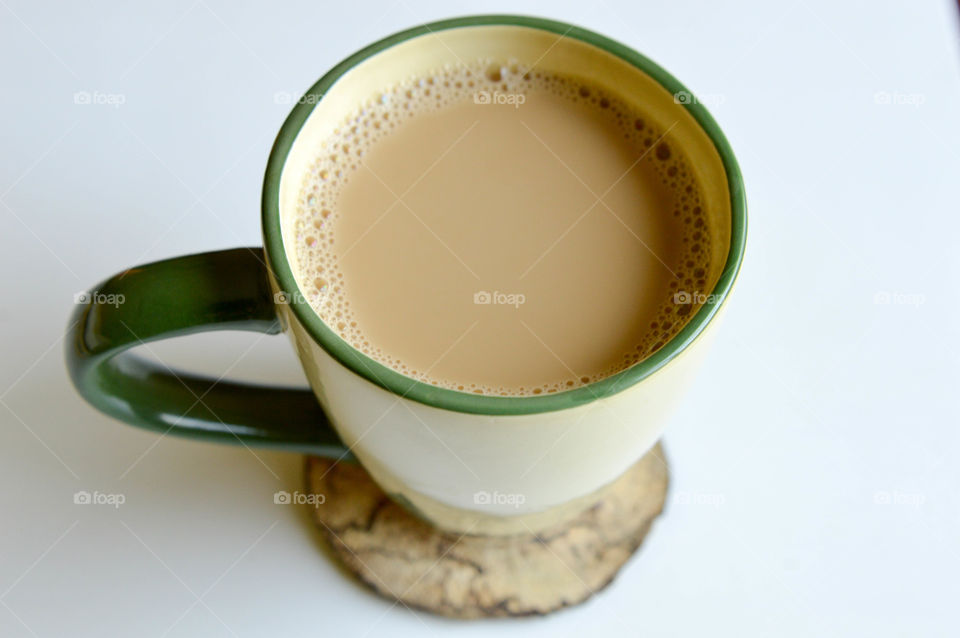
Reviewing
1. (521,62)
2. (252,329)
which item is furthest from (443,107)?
(252,329)

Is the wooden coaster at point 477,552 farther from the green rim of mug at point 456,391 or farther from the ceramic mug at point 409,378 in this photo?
the green rim of mug at point 456,391

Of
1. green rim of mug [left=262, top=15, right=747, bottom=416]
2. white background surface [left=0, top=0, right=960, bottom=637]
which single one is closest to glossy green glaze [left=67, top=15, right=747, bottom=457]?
green rim of mug [left=262, top=15, right=747, bottom=416]

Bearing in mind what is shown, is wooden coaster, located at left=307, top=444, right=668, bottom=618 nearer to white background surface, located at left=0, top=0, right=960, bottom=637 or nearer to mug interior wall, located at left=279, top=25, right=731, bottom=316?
white background surface, located at left=0, top=0, right=960, bottom=637

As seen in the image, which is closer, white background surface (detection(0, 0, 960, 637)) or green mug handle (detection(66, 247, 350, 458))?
green mug handle (detection(66, 247, 350, 458))

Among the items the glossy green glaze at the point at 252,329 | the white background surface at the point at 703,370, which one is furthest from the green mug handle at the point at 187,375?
the white background surface at the point at 703,370

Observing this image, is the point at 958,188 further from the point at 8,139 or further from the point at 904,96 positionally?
the point at 8,139

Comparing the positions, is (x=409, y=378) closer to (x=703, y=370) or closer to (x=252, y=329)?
(x=252, y=329)
